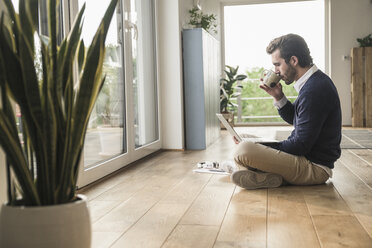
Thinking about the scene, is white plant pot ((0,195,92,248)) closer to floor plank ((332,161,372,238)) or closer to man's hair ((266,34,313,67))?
floor plank ((332,161,372,238))

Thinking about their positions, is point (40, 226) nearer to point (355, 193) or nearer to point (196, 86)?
point (355, 193)

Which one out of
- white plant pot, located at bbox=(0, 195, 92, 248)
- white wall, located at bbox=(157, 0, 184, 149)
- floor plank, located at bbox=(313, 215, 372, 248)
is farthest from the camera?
white wall, located at bbox=(157, 0, 184, 149)

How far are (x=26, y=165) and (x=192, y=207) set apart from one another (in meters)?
1.18

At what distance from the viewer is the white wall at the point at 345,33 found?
7652 mm

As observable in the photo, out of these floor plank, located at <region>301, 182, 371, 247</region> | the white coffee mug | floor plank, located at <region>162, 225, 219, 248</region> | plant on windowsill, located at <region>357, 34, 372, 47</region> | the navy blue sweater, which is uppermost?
plant on windowsill, located at <region>357, 34, 372, 47</region>

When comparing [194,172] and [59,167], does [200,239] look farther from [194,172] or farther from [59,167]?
[194,172]

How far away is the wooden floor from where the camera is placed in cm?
178

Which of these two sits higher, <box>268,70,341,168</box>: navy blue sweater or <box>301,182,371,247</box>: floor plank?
<box>268,70,341,168</box>: navy blue sweater

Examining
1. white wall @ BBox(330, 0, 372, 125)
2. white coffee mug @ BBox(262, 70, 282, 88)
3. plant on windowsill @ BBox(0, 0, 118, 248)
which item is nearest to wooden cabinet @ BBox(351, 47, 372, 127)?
white wall @ BBox(330, 0, 372, 125)

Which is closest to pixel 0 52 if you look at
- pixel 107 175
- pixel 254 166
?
pixel 254 166

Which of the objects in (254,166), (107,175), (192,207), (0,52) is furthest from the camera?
(107,175)

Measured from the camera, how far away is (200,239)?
5.86 feet

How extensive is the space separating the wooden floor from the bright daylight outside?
17.1 ft

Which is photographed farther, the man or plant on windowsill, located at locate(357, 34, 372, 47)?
plant on windowsill, located at locate(357, 34, 372, 47)
